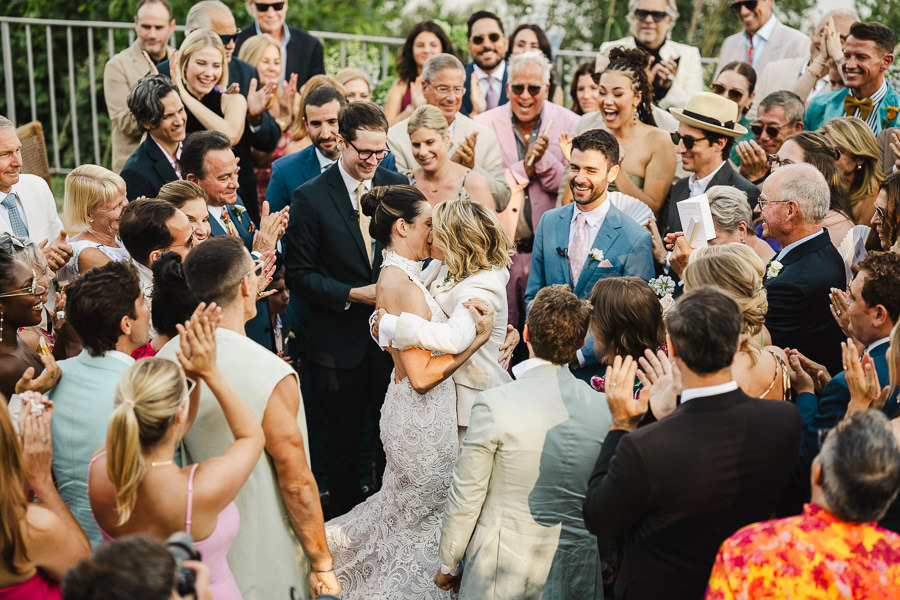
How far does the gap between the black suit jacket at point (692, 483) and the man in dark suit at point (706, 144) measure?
308cm

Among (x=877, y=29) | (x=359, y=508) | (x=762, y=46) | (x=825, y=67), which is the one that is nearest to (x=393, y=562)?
(x=359, y=508)

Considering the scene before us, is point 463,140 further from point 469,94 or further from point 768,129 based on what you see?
point 768,129

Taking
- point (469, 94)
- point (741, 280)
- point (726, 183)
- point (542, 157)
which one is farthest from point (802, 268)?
point (469, 94)

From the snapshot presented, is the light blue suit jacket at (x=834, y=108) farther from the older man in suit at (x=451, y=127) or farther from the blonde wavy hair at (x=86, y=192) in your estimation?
the blonde wavy hair at (x=86, y=192)

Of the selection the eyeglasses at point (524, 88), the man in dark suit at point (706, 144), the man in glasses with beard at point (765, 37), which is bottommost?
the man in dark suit at point (706, 144)

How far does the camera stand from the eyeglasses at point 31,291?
361 cm

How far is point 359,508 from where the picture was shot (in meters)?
4.67

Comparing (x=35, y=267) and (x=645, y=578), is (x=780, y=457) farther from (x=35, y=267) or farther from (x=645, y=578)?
(x=35, y=267)

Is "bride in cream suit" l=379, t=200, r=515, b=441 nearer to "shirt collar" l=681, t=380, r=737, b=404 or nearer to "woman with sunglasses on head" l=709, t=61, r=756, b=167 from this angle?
"shirt collar" l=681, t=380, r=737, b=404

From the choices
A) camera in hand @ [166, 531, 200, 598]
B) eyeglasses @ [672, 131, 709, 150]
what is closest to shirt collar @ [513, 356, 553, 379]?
camera in hand @ [166, 531, 200, 598]

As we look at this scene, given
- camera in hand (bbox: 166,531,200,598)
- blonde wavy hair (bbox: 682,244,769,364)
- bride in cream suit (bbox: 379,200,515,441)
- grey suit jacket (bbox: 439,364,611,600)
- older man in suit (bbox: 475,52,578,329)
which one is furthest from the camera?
older man in suit (bbox: 475,52,578,329)

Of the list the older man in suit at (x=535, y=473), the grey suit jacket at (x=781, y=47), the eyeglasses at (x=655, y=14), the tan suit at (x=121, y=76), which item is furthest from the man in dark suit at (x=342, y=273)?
the grey suit jacket at (x=781, y=47)

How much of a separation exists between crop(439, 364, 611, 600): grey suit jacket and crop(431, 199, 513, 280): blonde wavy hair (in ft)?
3.29

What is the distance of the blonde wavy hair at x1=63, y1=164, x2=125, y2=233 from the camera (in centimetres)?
473
